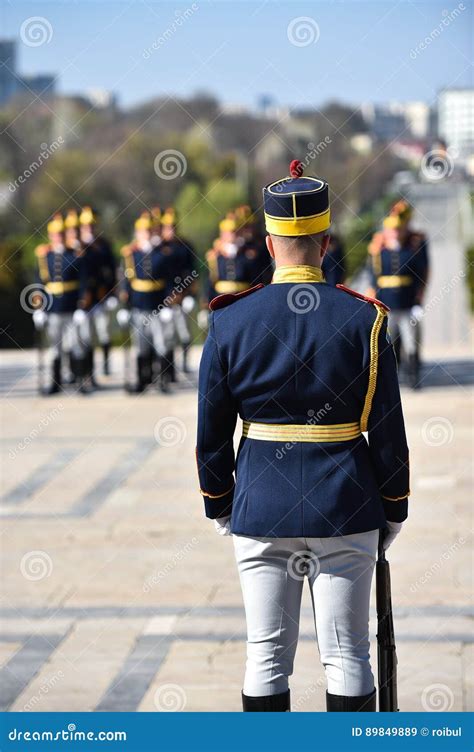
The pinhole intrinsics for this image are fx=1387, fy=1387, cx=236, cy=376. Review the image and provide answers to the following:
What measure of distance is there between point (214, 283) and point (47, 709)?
886 cm

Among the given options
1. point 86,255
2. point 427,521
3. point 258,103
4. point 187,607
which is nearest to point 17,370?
point 86,255

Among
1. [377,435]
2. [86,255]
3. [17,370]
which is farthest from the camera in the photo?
[17,370]

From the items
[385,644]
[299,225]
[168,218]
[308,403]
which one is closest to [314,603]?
[385,644]

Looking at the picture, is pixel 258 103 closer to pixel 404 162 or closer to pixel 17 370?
pixel 404 162

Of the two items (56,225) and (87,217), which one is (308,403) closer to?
(56,225)

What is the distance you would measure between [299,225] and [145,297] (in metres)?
9.54

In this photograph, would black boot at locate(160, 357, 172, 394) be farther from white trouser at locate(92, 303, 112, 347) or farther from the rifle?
the rifle

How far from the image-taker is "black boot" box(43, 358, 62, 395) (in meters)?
13.5

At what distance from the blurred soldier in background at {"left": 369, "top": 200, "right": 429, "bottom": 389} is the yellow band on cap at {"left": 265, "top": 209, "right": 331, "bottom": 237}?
29.9 ft

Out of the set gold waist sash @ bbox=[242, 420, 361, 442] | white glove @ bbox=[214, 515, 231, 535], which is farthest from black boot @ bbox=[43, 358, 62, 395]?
gold waist sash @ bbox=[242, 420, 361, 442]

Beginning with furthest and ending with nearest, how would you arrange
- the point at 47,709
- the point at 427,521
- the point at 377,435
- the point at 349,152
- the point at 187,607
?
the point at 349,152, the point at 427,521, the point at 187,607, the point at 47,709, the point at 377,435
